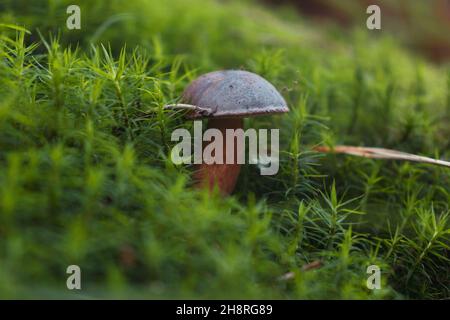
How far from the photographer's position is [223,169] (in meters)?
1.86

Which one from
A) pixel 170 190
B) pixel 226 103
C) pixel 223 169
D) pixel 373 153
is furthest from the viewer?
pixel 373 153

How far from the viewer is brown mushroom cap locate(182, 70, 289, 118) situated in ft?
5.62

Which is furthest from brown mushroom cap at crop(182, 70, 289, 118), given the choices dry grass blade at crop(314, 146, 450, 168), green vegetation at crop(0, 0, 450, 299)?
dry grass blade at crop(314, 146, 450, 168)

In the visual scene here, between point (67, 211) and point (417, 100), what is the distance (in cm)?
235

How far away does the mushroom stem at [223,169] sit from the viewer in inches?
71.4

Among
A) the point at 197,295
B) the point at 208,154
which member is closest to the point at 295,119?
the point at 208,154

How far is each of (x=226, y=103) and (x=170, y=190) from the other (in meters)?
0.45

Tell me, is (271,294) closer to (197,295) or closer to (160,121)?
(197,295)

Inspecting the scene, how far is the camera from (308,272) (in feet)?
4.71

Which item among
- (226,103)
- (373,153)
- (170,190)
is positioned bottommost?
(170,190)

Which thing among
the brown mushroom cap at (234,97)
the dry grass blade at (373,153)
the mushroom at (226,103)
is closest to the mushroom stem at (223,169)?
the mushroom at (226,103)

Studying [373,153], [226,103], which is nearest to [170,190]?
[226,103]

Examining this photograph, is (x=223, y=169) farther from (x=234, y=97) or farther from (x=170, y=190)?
(x=170, y=190)

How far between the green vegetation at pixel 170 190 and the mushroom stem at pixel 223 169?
8 centimetres
